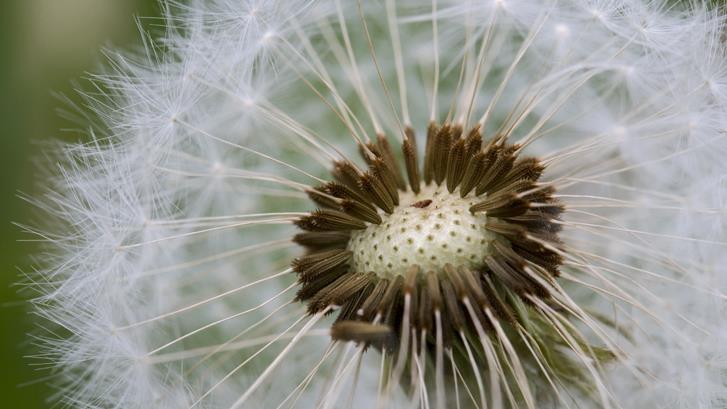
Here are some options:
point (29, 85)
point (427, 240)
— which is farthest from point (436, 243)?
point (29, 85)

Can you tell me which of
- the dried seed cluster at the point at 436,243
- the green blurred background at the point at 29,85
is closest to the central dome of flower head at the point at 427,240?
the dried seed cluster at the point at 436,243

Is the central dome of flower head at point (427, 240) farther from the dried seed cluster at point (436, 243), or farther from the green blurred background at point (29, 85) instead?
the green blurred background at point (29, 85)

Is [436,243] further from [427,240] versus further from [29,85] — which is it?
[29,85]

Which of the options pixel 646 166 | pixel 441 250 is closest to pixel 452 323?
pixel 441 250

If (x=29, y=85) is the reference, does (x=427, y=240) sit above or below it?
below

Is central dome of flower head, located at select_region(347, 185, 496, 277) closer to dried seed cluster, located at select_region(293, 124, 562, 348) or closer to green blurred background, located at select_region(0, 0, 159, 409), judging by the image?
dried seed cluster, located at select_region(293, 124, 562, 348)

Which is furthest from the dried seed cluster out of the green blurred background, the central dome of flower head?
the green blurred background

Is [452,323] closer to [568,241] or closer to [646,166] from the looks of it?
[568,241]
